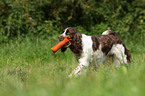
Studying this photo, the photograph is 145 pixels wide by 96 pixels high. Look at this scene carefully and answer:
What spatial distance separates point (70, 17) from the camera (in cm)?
839

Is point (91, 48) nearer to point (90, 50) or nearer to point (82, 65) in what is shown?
point (90, 50)

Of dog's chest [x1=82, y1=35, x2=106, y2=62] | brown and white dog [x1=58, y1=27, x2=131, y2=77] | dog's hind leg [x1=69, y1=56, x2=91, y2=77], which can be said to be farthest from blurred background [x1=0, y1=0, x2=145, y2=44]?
dog's hind leg [x1=69, y1=56, x2=91, y2=77]

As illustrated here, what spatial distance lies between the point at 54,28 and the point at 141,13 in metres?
3.71

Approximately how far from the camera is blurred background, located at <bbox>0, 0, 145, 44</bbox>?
297 inches

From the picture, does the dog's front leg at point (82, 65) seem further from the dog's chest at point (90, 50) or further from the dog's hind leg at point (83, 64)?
the dog's chest at point (90, 50)

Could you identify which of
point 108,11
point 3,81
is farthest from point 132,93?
point 108,11

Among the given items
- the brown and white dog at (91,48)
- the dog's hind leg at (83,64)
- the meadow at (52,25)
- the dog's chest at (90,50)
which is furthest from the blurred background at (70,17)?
the dog's hind leg at (83,64)

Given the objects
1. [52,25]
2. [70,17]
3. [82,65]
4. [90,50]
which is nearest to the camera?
[82,65]

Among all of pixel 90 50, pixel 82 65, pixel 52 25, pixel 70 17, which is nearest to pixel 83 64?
pixel 82 65

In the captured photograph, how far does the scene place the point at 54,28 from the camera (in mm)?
8164

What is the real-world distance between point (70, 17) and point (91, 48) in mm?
4530

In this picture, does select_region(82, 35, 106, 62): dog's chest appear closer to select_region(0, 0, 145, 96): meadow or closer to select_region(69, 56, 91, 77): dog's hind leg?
select_region(69, 56, 91, 77): dog's hind leg

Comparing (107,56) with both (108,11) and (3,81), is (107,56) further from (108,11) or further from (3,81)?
(108,11)

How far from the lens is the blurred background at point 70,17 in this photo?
7539 millimetres
